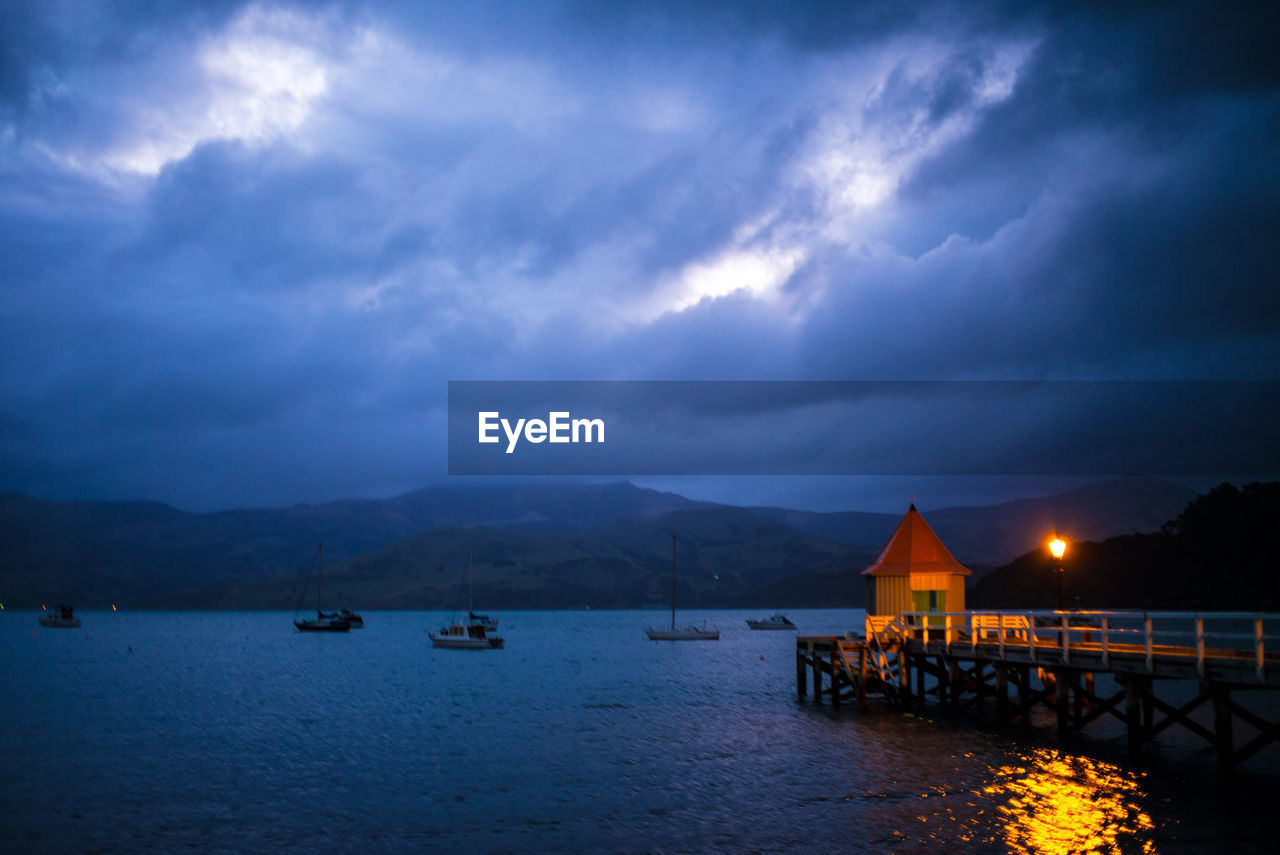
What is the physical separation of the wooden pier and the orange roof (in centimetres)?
248

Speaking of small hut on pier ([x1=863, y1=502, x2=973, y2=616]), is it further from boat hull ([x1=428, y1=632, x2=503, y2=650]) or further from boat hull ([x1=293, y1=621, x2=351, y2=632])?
boat hull ([x1=293, y1=621, x2=351, y2=632])

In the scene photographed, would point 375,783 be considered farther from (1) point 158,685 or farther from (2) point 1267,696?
(1) point 158,685

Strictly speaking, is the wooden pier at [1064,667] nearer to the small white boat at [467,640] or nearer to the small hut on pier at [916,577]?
the small hut on pier at [916,577]

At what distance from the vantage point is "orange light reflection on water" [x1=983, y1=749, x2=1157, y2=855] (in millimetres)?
23516

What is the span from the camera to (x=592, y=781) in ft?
110

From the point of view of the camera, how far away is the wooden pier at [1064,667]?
2709cm

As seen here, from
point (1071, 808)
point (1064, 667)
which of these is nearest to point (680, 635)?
point (1064, 667)

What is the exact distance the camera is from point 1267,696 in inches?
2172

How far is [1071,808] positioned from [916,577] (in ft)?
70.4

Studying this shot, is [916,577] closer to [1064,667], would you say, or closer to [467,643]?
[1064,667]

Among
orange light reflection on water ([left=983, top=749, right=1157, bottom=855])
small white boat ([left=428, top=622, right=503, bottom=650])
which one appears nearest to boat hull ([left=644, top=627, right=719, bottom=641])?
small white boat ([left=428, top=622, right=503, bottom=650])

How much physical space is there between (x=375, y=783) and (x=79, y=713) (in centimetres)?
3467

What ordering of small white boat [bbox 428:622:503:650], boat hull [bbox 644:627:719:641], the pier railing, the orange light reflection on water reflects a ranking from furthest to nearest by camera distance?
1. boat hull [bbox 644:627:719:641]
2. small white boat [bbox 428:622:503:650]
3. the pier railing
4. the orange light reflection on water

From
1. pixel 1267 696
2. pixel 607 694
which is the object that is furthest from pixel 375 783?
pixel 1267 696
